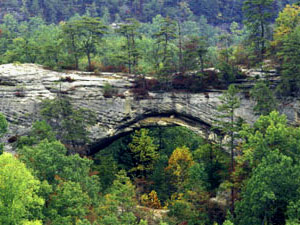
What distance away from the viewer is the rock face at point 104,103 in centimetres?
3719

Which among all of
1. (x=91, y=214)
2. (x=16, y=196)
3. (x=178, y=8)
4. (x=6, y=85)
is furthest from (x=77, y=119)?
(x=178, y=8)

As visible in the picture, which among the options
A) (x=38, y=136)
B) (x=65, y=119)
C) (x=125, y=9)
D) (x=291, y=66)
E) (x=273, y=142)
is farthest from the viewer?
(x=125, y=9)

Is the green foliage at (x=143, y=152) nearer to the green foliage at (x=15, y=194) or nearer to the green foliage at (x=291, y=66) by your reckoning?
the green foliage at (x=291, y=66)

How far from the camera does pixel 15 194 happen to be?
20.2 metres

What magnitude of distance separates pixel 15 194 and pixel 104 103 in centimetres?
2023

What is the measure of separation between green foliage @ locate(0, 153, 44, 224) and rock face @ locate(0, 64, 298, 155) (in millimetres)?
16597

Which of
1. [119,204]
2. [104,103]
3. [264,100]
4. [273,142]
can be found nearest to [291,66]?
[264,100]

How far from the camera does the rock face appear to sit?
37188mm

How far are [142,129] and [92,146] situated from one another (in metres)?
5.37

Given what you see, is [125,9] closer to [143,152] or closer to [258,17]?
[258,17]

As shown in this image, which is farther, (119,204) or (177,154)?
(177,154)

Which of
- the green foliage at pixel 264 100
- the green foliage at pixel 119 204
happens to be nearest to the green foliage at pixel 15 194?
the green foliage at pixel 119 204

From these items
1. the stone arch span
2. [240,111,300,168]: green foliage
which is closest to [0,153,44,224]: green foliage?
[240,111,300,168]: green foliage

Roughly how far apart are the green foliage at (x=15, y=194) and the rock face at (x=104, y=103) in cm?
1660
